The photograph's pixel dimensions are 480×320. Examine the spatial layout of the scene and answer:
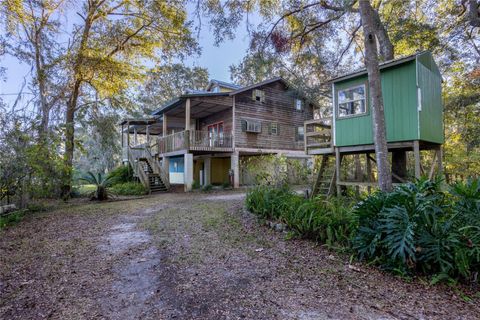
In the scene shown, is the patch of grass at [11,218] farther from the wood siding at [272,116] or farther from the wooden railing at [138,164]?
the wood siding at [272,116]

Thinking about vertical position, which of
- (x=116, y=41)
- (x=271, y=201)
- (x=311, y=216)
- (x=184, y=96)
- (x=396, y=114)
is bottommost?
(x=311, y=216)

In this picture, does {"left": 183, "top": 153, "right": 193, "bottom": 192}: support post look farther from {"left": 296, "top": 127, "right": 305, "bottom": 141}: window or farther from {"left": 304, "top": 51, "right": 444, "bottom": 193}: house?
{"left": 296, "top": 127, "right": 305, "bottom": 141}: window

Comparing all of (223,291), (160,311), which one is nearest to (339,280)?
(223,291)

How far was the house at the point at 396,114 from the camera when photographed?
7.51 m

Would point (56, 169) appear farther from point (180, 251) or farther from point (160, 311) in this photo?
point (160, 311)

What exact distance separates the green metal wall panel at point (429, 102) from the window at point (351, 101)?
1.62m

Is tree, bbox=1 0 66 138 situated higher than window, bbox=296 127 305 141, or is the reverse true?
tree, bbox=1 0 66 138

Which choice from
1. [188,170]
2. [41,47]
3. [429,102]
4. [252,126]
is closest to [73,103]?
[41,47]

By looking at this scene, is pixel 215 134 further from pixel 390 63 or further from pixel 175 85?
pixel 175 85

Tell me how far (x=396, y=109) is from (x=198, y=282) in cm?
768

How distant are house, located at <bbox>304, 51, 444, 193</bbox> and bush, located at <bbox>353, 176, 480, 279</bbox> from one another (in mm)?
4080

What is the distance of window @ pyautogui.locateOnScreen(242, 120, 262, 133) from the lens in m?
16.7

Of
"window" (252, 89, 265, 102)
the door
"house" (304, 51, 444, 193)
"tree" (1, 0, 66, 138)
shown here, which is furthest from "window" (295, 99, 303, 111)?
"tree" (1, 0, 66, 138)

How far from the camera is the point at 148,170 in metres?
16.8
